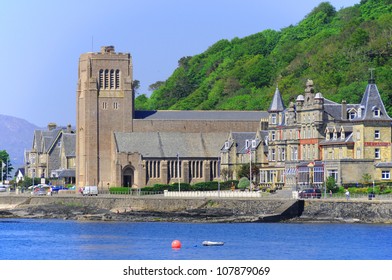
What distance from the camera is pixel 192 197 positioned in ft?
384

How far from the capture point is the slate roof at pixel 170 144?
14612cm

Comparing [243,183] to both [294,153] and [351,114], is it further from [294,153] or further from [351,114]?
[351,114]

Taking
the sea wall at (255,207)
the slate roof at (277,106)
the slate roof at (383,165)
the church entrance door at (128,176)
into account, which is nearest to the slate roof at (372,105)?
the slate roof at (383,165)

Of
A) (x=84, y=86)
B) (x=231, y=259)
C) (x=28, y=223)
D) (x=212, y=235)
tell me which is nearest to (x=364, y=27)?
(x=84, y=86)

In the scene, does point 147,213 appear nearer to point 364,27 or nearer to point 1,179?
point 364,27

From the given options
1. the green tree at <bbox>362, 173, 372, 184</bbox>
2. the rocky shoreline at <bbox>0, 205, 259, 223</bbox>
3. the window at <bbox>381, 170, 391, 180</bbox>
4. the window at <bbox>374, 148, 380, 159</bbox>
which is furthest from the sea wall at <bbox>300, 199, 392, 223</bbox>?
the window at <bbox>374, 148, 380, 159</bbox>

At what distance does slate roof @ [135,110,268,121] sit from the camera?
152 m

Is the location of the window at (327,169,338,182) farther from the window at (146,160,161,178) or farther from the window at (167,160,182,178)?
the window at (146,160,161,178)

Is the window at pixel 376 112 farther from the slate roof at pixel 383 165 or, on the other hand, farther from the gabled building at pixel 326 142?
the slate roof at pixel 383 165

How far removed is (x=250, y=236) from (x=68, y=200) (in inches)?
1532

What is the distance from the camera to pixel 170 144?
5827 inches

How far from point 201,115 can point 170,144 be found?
29.8 ft

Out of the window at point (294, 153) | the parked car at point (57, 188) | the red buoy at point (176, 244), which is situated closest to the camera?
the red buoy at point (176, 244)

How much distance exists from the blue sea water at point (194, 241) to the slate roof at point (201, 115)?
44971 millimetres
